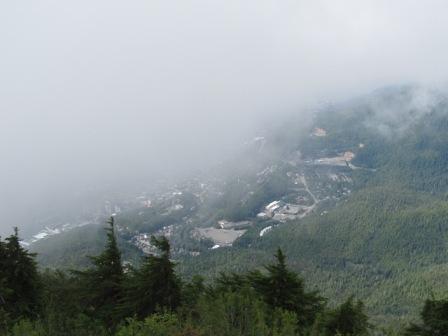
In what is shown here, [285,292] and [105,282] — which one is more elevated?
[105,282]

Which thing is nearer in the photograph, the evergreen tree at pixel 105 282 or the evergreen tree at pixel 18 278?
the evergreen tree at pixel 18 278

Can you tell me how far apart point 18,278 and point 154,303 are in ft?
32.2

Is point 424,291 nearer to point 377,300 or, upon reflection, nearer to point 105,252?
point 377,300

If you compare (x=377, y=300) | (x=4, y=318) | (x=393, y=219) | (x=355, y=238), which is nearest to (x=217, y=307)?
(x=4, y=318)

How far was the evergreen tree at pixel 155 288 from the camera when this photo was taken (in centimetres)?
2766

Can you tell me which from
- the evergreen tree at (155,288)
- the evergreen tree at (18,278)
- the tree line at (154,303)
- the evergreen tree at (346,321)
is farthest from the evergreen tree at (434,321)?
the evergreen tree at (18,278)

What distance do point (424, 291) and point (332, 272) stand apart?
95.1 ft

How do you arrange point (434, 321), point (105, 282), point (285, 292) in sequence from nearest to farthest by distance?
point (434, 321) < point (285, 292) < point (105, 282)

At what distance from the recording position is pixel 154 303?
27.8 m

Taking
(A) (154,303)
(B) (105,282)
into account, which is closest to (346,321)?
(A) (154,303)

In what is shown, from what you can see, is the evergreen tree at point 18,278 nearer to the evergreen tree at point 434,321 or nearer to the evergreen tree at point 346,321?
the evergreen tree at point 346,321

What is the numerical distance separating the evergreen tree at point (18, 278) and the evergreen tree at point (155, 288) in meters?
7.08

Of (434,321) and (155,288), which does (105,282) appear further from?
(434,321)

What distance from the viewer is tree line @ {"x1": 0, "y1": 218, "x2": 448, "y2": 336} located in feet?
75.6
